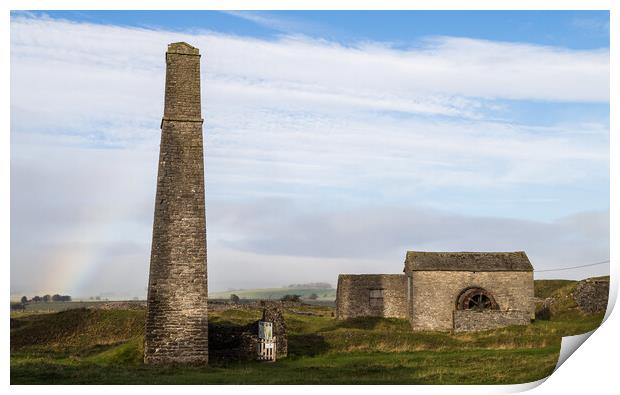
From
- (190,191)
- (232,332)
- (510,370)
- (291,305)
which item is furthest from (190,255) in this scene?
(291,305)

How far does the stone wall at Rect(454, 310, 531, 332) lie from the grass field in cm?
105

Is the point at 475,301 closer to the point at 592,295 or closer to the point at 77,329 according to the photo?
the point at 592,295

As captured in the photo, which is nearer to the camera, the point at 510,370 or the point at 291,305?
the point at 510,370

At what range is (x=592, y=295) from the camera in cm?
4697

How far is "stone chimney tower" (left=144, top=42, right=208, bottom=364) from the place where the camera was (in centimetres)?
2858

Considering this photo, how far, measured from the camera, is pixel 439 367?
25.9m

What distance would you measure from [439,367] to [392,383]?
9.83 feet

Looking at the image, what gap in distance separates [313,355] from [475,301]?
16944 millimetres

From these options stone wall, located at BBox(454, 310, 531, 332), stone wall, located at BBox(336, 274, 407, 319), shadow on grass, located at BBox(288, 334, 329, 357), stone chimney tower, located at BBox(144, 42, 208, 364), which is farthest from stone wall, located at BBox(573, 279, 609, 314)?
stone chimney tower, located at BBox(144, 42, 208, 364)

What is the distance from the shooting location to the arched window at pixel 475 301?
4562 centimetres

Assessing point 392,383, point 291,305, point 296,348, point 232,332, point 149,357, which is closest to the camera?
point 392,383

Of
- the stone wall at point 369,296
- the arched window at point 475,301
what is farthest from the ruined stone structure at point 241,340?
the stone wall at point 369,296

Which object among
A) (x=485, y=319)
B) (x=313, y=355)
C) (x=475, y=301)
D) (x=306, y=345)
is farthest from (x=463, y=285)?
(x=313, y=355)
